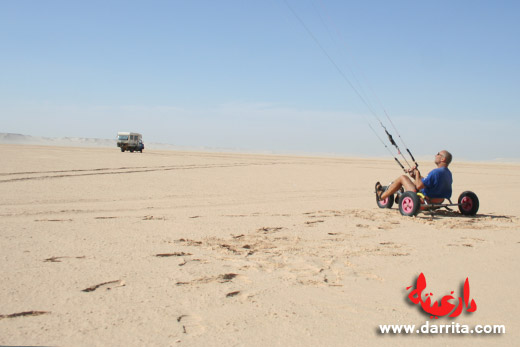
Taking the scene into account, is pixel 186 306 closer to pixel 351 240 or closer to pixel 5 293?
pixel 5 293

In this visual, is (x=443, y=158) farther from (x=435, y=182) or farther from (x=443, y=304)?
(x=443, y=304)

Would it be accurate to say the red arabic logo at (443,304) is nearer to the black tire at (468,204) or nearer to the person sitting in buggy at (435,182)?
the person sitting in buggy at (435,182)

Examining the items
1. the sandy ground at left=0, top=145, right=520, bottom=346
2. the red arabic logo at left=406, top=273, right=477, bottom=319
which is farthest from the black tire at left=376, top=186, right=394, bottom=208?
the red arabic logo at left=406, top=273, right=477, bottom=319

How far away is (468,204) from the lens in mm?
9836

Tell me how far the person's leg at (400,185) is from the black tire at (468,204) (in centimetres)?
135

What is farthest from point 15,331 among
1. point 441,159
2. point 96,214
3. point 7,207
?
point 441,159

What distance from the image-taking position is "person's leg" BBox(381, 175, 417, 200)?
375 inches

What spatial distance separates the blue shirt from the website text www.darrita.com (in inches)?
238

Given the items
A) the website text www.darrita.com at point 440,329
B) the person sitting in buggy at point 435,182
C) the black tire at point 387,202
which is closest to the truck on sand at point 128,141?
the black tire at point 387,202

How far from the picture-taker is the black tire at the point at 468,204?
9.75 metres

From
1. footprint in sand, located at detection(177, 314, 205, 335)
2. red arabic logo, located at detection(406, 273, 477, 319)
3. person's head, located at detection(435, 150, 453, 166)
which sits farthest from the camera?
person's head, located at detection(435, 150, 453, 166)

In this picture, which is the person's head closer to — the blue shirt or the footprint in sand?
the blue shirt

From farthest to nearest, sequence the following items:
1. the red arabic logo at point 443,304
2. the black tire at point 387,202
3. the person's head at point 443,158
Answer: the black tire at point 387,202 < the person's head at point 443,158 < the red arabic logo at point 443,304


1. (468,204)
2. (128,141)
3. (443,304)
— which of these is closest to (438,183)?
(468,204)
